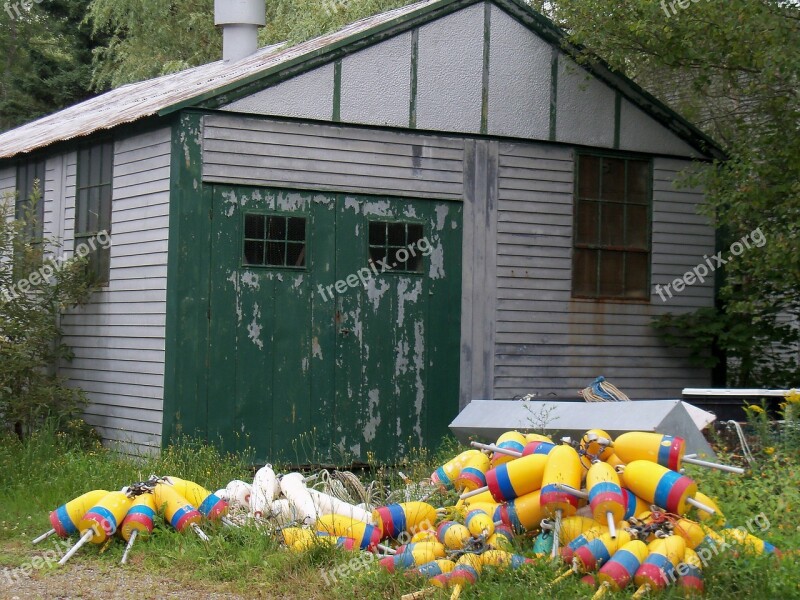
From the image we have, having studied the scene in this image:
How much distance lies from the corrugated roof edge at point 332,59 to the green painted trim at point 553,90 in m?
0.12

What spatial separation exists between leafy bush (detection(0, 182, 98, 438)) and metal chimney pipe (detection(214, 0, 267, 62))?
4124 millimetres

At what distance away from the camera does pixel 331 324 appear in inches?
414

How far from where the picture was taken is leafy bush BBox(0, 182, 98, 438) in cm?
1084

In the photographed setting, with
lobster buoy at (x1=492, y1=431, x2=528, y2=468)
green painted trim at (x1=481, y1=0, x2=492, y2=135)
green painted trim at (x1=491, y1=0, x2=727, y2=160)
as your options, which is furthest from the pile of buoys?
green painted trim at (x1=491, y1=0, x2=727, y2=160)

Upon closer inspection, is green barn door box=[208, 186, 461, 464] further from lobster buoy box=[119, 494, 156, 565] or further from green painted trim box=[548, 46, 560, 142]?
lobster buoy box=[119, 494, 156, 565]

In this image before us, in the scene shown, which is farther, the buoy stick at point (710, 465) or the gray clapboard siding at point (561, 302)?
the gray clapboard siding at point (561, 302)

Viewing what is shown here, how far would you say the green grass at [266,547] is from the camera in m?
5.70

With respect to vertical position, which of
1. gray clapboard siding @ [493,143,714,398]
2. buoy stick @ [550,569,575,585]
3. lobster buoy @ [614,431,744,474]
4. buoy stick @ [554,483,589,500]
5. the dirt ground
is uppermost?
gray clapboard siding @ [493,143,714,398]

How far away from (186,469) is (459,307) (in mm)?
3256

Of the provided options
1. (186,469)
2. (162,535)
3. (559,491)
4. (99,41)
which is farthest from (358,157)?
(99,41)

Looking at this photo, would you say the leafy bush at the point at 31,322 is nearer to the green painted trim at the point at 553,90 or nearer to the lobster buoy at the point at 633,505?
the green painted trim at the point at 553,90

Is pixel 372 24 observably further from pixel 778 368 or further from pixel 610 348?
pixel 778 368

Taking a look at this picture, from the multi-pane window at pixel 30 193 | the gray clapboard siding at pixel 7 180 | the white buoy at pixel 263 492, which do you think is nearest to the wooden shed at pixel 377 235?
the multi-pane window at pixel 30 193

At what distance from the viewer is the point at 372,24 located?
11172 mm
